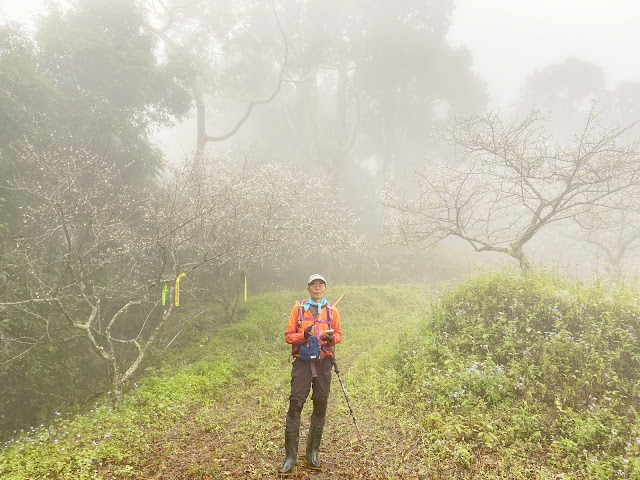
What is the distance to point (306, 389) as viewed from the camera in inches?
215

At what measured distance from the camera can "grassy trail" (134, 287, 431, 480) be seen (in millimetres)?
5492

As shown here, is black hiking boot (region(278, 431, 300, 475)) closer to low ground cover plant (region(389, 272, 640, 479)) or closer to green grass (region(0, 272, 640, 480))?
green grass (region(0, 272, 640, 480))

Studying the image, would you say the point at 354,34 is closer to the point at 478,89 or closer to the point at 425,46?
the point at 425,46

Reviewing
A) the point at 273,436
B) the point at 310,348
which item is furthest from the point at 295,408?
the point at 273,436

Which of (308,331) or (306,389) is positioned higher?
(308,331)

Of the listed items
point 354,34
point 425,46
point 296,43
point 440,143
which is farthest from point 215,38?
point 440,143

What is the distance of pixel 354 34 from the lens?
34312 mm

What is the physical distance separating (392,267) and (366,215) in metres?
10.7

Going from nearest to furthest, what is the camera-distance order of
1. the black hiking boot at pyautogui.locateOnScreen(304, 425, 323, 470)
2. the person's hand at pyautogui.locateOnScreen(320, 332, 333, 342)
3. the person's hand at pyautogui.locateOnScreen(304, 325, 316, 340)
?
the person's hand at pyautogui.locateOnScreen(304, 325, 316, 340) < the person's hand at pyautogui.locateOnScreen(320, 332, 333, 342) < the black hiking boot at pyautogui.locateOnScreen(304, 425, 323, 470)

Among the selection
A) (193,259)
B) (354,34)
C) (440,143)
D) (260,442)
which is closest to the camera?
(260,442)

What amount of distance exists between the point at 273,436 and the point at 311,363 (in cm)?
237

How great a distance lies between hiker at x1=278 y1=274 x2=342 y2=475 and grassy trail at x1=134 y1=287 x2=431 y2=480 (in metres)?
0.47

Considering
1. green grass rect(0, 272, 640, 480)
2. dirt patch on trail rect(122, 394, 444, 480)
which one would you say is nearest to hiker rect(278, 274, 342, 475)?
dirt patch on trail rect(122, 394, 444, 480)

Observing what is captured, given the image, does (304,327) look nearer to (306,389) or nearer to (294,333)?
(294,333)
